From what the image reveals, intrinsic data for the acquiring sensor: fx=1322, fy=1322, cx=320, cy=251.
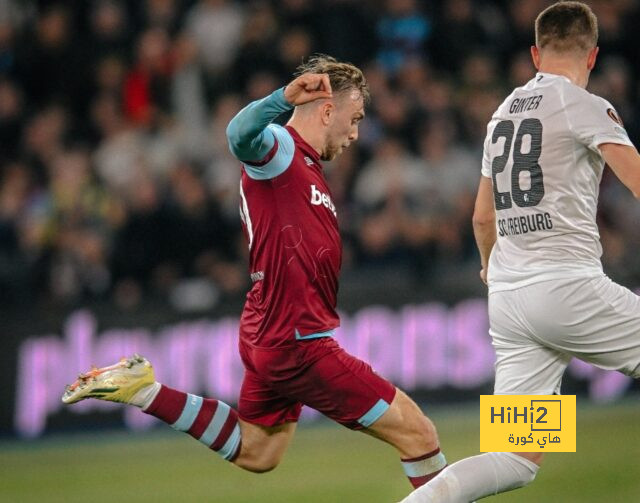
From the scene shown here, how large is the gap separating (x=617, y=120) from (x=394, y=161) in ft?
22.8

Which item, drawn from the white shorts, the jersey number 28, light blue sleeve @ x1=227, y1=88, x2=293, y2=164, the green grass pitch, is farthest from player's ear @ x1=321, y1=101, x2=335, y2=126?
the green grass pitch

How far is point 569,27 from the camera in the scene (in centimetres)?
556

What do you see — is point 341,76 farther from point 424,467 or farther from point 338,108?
point 424,467

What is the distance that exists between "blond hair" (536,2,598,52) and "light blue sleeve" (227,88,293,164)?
3.78 ft

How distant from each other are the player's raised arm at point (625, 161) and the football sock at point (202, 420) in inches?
87.9

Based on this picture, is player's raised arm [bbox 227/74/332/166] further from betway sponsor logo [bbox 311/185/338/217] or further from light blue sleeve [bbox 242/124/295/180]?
betway sponsor logo [bbox 311/185/338/217]

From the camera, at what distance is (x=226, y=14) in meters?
13.8

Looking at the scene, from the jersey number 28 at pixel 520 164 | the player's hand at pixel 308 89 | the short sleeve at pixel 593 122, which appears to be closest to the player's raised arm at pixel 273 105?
the player's hand at pixel 308 89

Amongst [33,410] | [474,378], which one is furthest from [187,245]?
[474,378]

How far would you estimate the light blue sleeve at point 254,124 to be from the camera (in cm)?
546

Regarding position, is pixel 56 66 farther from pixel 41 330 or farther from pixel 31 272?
pixel 41 330

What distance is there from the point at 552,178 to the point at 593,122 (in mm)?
286

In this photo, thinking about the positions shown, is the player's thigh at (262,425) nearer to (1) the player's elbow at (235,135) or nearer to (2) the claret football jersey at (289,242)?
(2) the claret football jersey at (289,242)

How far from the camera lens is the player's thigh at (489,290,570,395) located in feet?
18.2
